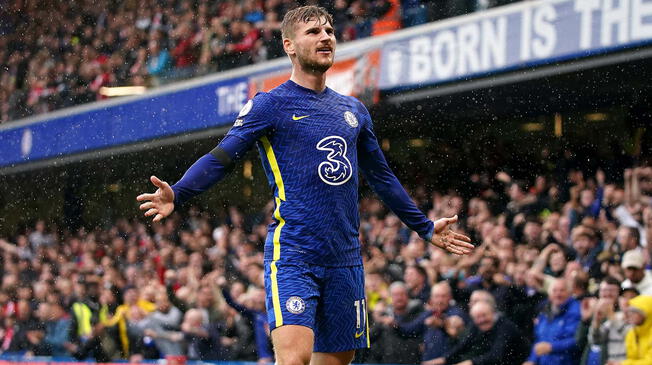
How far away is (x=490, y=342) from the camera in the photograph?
26.0ft

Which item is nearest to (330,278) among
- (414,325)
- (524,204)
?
(414,325)

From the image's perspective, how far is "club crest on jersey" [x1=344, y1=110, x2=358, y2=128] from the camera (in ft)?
15.3

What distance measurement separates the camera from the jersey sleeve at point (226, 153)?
4422 millimetres

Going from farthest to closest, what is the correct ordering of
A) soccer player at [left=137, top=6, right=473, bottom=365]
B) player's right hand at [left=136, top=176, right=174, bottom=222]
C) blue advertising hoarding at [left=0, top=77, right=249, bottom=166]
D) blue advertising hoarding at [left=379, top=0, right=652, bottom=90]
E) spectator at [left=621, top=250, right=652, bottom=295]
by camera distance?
blue advertising hoarding at [left=0, top=77, right=249, bottom=166], blue advertising hoarding at [left=379, top=0, right=652, bottom=90], spectator at [left=621, top=250, right=652, bottom=295], soccer player at [left=137, top=6, right=473, bottom=365], player's right hand at [left=136, top=176, right=174, bottom=222]

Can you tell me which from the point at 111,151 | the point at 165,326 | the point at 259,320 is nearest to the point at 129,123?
A: the point at 111,151

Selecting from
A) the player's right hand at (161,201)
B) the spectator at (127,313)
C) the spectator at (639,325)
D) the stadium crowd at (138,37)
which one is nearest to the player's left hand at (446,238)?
the player's right hand at (161,201)

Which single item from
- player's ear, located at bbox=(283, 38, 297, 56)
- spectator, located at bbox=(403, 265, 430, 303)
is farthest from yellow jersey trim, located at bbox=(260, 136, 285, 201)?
spectator, located at bbox=(403, 265, 430, 303)

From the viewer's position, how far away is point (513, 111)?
12.6 meters

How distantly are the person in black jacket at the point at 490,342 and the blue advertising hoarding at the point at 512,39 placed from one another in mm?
3269

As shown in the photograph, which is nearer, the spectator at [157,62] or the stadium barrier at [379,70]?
the stadium barrier at [379,70]

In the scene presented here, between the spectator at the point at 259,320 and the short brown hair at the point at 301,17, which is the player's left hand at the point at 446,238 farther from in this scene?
the spectator at the point at 259,320

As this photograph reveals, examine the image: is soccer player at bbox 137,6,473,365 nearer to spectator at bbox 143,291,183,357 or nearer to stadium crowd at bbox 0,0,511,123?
spectator at bbox 143,291,183,357

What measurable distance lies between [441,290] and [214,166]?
4035mm

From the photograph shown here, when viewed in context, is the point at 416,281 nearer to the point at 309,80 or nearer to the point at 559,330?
the point at 559,330
